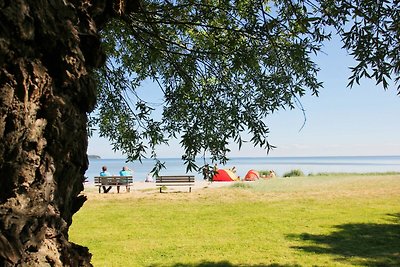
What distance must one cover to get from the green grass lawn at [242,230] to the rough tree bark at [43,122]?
5536mm

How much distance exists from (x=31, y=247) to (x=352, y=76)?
2798 millimetres

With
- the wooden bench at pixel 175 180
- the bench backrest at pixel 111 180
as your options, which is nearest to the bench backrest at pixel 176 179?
the wooden bench at pixel 175 180

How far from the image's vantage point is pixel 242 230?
1013cm

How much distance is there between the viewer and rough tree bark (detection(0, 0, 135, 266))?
1861mm

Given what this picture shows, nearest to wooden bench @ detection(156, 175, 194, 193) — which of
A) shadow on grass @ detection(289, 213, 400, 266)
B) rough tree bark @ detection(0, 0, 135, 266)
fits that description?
shadow on grass @ detection(289, 213, 400, 266)

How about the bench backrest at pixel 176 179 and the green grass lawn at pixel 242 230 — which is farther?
the bench backrest at pixel 176 179

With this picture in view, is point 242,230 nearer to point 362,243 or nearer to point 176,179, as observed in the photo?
point 362,243

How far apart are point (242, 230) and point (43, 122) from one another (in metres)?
8.72

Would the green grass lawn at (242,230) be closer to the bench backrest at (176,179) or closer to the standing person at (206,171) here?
the bench backrest at (176,179)

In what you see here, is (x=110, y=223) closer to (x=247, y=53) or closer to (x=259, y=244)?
(x=259, y=244)

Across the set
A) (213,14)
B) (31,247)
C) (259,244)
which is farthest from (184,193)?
(31,247)

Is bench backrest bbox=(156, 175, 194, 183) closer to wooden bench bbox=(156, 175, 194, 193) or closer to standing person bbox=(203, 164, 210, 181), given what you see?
wooden bench bbox=(156, 175, 194, 193)

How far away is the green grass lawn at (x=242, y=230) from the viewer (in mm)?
7680

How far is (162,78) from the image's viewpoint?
584cm
